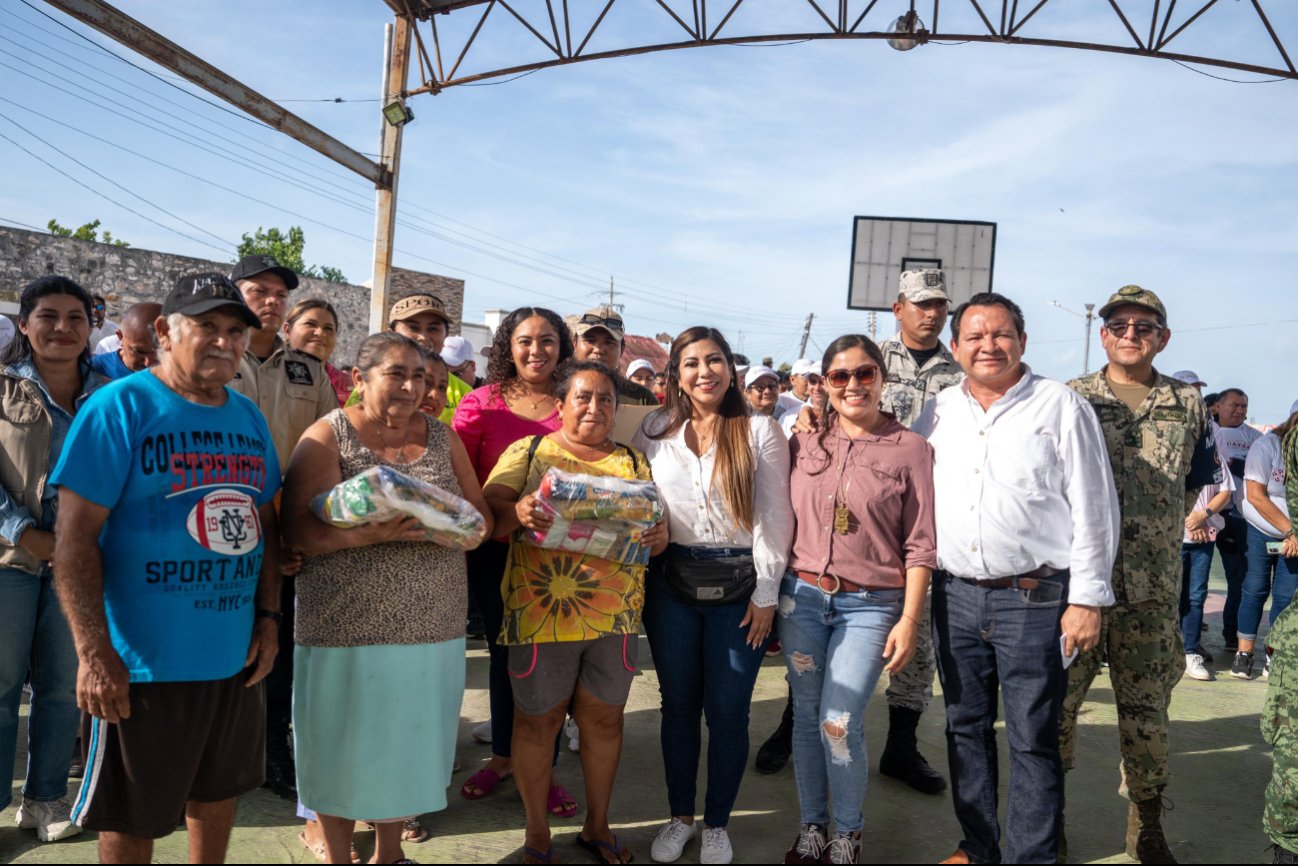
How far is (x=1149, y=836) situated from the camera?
3781 millimetres

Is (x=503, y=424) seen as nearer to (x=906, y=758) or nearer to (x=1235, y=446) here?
(x=906, y=758)

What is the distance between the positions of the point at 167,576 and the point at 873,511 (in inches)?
95.0

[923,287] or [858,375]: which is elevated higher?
[923,287]

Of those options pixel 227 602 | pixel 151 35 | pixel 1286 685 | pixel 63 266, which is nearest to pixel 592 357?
pixel 227 602

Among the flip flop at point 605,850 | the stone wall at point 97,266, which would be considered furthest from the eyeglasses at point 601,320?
the stone wall at point 97,266

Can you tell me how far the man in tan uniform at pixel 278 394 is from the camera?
3.98 metres

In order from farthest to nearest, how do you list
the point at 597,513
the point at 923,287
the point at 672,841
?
the point at 923,287, the point at 672,841, the point at 597,513

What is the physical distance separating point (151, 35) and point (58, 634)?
4.81 m

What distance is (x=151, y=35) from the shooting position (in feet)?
21.3

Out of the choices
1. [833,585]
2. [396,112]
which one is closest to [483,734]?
[833,585]

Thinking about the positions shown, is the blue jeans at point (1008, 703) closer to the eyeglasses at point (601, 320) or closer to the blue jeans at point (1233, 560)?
the eyeglasses at point (601, 320)

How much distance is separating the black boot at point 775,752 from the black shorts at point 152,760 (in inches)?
107

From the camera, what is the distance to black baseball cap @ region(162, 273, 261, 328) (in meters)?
2.75

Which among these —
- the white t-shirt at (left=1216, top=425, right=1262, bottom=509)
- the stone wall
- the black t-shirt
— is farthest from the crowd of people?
the stone wall
